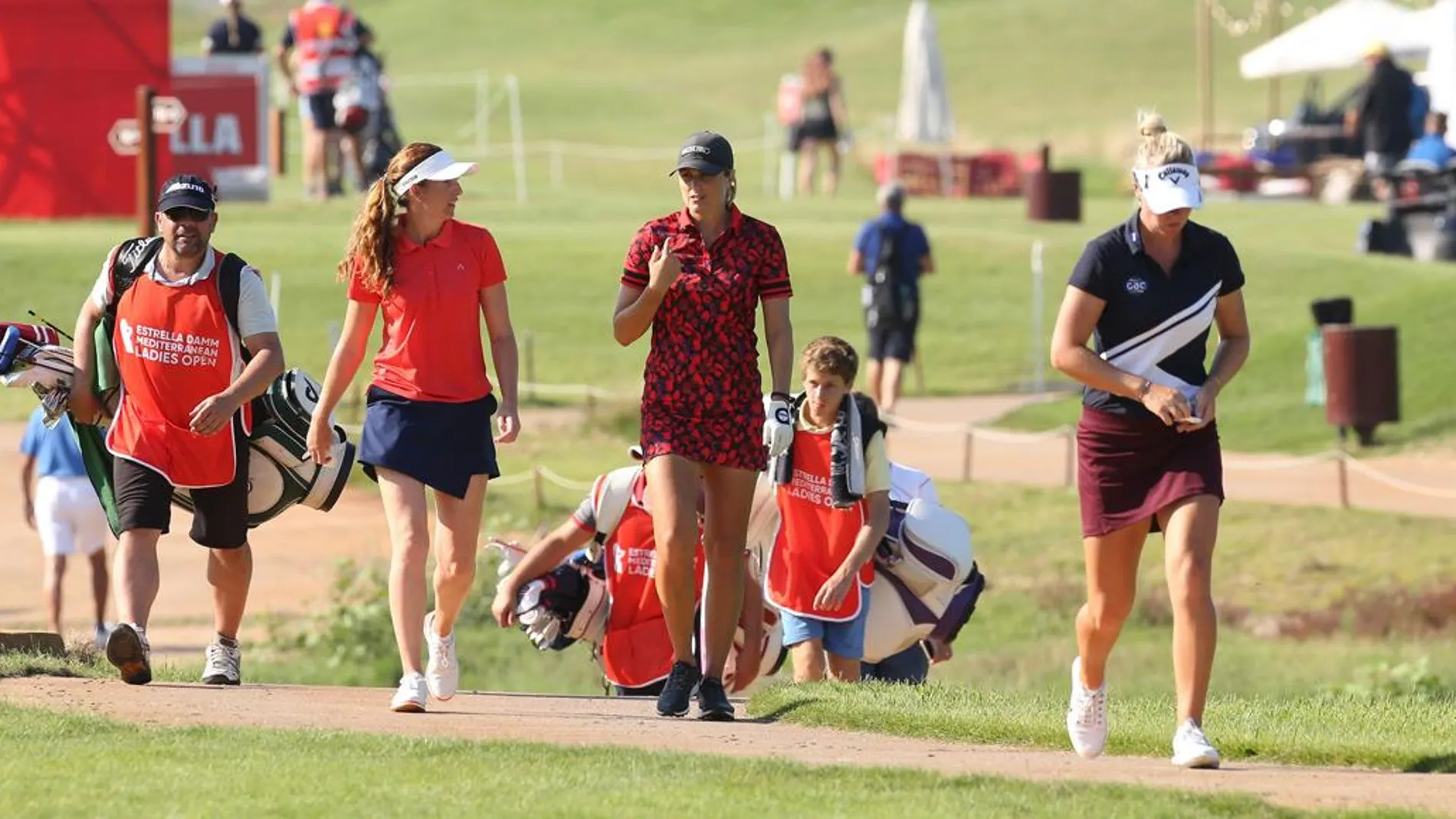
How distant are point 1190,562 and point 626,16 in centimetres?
7551

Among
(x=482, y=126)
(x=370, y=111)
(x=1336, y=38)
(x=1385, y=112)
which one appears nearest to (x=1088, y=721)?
(x=370, y=111)

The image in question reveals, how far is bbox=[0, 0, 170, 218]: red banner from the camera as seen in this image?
25.9 meters

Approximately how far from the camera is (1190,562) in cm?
767

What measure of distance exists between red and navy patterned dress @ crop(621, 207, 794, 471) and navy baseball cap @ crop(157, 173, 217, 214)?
4.83 feet

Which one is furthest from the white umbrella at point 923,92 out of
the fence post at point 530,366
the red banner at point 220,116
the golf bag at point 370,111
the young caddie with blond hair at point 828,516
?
the young caddie with blond hair at point 828,516

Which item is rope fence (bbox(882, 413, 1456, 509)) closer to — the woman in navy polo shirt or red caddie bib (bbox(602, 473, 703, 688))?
red caddie bib (bbox(602, 473, 703, 688))

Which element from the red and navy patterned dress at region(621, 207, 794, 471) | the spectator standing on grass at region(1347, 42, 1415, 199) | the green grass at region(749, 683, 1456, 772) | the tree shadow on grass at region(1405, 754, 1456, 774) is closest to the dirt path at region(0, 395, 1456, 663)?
the green grass at region(749, 683, 1456, 772)

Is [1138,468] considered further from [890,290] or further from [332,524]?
[890,290]

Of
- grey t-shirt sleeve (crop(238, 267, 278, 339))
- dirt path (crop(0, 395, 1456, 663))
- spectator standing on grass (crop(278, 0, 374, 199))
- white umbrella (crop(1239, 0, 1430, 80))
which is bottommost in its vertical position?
dirt path (crop(0, 395, 1456, 663))

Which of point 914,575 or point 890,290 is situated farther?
point 890,290

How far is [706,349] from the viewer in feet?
28.9

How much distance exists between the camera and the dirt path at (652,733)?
7419 mm

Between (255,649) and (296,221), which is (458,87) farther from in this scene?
(255,649)

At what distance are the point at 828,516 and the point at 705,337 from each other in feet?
4.51
